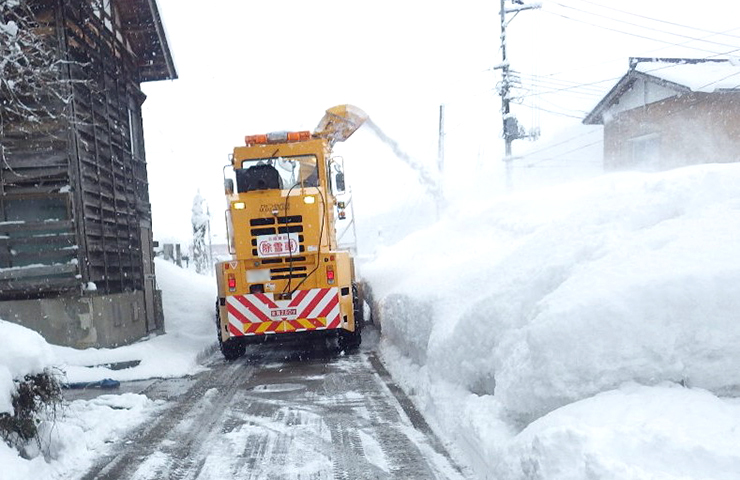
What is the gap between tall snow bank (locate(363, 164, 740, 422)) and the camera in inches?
164

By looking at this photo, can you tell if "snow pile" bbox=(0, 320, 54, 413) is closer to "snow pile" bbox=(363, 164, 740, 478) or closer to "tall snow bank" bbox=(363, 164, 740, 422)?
"snow pile" bbox=(363, 164, 740, 478)

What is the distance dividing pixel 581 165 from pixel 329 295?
30.5 m

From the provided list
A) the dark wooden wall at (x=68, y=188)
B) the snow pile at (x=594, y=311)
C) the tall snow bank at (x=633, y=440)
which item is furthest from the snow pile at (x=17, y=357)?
the dark wooden wall at (x=68, y=188)

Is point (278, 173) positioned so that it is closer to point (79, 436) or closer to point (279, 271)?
point (279, 271)

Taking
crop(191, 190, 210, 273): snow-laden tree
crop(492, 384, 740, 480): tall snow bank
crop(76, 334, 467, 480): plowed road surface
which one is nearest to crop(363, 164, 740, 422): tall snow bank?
crop(492, 384, 740, 480): tall snow bank

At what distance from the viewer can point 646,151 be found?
21672 millimetres

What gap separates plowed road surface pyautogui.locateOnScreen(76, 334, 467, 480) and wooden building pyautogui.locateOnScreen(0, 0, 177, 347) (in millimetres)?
2568

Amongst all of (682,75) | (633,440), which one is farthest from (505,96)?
(633,440)

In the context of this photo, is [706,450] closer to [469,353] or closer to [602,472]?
[602,472]

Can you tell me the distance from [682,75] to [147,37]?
16705 millimetres

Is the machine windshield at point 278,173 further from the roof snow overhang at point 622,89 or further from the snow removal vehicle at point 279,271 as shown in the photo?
the roof snow overhang at point 622,89

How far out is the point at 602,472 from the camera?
10.2 feet

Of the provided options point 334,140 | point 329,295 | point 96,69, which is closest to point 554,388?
point 329,295

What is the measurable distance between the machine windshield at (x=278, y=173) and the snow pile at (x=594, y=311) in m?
3.29
